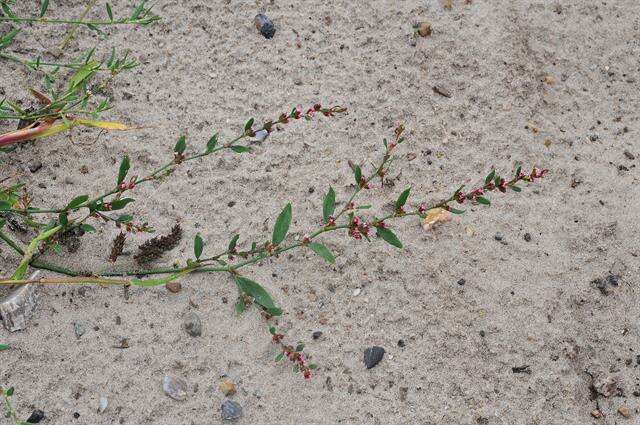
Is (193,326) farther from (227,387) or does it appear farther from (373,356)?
(373,356)

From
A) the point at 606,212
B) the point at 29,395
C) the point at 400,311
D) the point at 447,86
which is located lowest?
the point at 29,395

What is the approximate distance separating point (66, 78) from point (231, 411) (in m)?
1.53

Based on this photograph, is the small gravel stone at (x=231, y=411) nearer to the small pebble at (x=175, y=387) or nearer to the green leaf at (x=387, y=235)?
the small pebble at (x=175, y=387)

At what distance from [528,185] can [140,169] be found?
154cm

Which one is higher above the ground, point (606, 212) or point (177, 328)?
point (606, 212)

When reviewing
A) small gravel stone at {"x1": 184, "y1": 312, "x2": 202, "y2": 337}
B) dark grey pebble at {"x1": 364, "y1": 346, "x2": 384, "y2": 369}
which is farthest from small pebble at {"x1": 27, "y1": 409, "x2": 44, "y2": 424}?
dark grey pebble at {"x1": 364, "y1": 346, "x2": 384, "y2": 369}

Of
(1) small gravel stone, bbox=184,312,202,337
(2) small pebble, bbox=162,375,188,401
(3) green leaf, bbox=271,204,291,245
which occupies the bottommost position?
(2) small pebble, bbox=162,375,188,401

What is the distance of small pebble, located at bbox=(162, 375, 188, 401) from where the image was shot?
7.85 feet

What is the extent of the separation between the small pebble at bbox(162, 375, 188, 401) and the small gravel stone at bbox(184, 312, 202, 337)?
6.6 inches

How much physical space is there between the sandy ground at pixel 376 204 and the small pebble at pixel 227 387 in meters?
0.03

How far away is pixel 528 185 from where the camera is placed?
2.94 m

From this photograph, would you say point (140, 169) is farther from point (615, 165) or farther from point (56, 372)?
point (615, 165)

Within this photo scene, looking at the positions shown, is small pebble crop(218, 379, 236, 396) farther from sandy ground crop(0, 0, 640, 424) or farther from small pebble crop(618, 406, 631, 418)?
small pebble crop(618, 406, 631, 418)

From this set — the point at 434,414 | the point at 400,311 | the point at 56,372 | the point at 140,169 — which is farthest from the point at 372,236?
the point at 56,372
